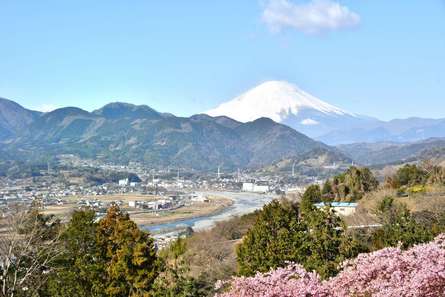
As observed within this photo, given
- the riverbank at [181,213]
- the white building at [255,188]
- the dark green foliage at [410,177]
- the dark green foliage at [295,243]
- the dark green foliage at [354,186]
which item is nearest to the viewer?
the dark green foliage at [295,243]

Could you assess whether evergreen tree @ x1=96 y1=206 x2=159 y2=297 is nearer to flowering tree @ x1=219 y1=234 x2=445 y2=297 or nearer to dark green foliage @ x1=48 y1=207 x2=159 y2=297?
dark green foliage @ x1=48 y1=207 x2=159 y2=297

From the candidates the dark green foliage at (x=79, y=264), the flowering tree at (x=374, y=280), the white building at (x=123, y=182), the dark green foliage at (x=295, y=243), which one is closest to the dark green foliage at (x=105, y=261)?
the dark green foliage at (x=79, y=264)

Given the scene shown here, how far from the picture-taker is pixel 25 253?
11180mm

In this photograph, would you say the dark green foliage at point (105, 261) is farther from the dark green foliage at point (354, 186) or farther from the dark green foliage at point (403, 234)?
the dark green foliage at point (354, 186)

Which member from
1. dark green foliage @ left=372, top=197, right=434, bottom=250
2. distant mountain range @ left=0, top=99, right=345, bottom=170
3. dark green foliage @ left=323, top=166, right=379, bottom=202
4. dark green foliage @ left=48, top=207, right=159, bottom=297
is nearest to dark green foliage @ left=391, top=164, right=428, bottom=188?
dark green foliage @ left=323, top=166, right=379, bottom=202

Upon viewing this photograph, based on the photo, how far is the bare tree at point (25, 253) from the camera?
1100 cm

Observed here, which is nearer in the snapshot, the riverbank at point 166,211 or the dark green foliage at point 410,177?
the dark green foliage at point 410,177

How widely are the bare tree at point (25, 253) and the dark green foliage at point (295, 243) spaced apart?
4.13 metres

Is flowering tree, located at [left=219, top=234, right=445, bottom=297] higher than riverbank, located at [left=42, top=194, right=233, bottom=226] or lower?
higher

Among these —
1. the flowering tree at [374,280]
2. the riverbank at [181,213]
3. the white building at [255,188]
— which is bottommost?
the riverbank at [181,213]

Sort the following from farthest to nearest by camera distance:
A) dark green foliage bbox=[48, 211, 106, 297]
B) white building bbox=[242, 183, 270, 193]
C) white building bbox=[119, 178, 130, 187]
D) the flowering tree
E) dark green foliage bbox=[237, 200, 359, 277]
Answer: white building bbox=[119, 178, 130, 187] < white building bbox=[242, 183, 270, 193] < dark green foliage bbox=[48, 211, 106, 297] < dark green foliage bbox=[237, 200, 359, 277] < the flowering tree

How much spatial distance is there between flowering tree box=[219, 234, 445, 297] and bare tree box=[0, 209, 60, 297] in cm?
696

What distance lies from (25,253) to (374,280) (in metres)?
8.33

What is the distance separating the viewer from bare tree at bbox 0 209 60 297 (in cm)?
1100
